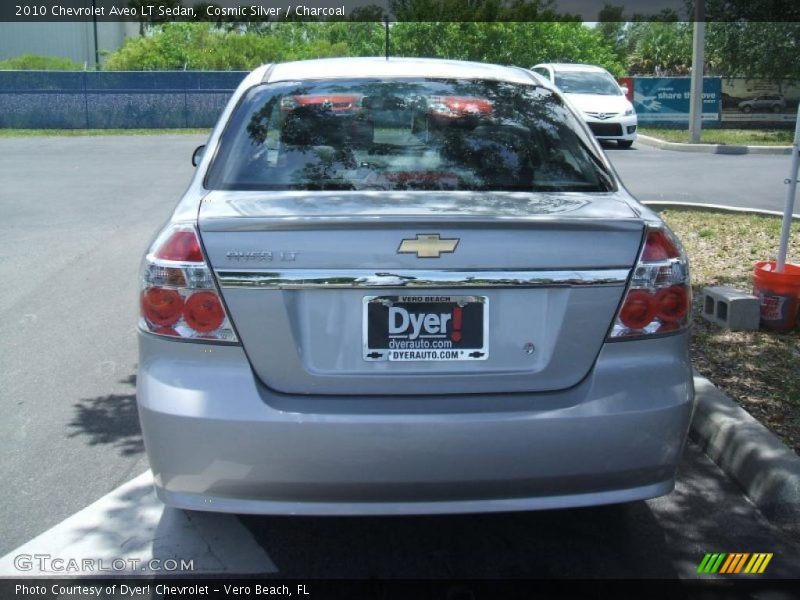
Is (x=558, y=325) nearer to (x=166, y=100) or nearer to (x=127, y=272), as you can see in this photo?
(x=127, y=272)

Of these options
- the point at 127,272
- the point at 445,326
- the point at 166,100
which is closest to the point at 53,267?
the point at 127,272

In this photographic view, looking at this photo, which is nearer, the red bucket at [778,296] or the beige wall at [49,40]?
the red bucket at [778,296]

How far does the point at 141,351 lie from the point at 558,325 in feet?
4.50

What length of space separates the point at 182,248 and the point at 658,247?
155 centimetres

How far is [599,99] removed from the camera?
2009cm

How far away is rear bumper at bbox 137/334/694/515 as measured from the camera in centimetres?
281

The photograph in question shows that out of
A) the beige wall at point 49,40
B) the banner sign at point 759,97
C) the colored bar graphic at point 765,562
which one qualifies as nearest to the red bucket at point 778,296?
the colored bar graphic at point 765,562

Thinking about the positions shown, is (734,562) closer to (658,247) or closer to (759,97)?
(658,247)

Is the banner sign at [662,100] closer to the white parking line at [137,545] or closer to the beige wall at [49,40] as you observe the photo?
the white parking line at [137,545]

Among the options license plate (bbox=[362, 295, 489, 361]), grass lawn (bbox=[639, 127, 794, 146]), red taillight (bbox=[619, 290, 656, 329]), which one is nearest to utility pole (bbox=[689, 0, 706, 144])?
grass lawn (bbox=[639, 127, 794, 146])

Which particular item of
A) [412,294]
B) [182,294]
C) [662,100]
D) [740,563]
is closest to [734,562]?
[740,563]

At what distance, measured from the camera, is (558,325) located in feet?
9.58

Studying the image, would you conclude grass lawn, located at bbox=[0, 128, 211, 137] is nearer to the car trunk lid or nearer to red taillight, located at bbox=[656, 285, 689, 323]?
the car trunk lid

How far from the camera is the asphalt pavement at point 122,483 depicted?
3424mm
